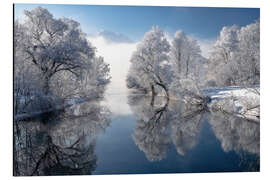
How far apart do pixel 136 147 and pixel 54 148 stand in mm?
2116

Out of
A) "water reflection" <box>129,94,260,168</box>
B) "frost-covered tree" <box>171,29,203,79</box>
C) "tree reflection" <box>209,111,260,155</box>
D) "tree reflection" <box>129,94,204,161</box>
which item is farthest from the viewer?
"frost-covered tree" <box>171,29,203,79</box>

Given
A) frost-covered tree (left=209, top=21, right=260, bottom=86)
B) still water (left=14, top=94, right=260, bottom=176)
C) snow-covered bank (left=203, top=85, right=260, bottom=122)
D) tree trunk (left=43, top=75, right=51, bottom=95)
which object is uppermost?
frost-covered tree (left=209, top=21, right=260, bottom=86)

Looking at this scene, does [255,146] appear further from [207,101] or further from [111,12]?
[207,101]

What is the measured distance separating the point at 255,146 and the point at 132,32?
6.37 m

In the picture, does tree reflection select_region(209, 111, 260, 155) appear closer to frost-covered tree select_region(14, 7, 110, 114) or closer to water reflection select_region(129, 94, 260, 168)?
water reflection select_region(129, 94, 260, 168)

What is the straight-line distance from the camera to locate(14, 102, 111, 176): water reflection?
447 cm

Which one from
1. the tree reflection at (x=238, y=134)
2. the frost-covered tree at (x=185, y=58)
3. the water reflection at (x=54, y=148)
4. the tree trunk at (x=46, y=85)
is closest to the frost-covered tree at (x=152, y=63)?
the frost-covered tree at (x=185, y=58)

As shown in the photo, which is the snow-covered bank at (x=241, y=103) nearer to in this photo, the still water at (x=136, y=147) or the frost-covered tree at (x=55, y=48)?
the still water at (x=136, y=147)

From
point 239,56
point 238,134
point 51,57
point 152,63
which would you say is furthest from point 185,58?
point 238,134

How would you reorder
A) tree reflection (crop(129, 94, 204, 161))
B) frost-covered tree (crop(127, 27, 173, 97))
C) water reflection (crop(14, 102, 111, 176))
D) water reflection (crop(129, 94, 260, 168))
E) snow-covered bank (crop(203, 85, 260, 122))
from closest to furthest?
water reflection (crop(14, 102, 111, 176)) < water reflection (crop(129, 94, 260, 168)) < tree reflection (crop(129, 94, 204, 161)) < snow-covered bank (crop(203, 85, 260, 122)) < frost-covered tree (crop(127, 27, 173, 97))

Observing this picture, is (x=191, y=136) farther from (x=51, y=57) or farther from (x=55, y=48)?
(x=55, y=48)

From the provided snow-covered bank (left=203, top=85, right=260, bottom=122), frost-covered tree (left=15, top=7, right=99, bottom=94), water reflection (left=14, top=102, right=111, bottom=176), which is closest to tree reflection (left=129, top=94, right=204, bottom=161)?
water reflection (left=14, top=102, right=111, bottom=176)

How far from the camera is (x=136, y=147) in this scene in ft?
19.1

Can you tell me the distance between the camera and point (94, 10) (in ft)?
22.1
